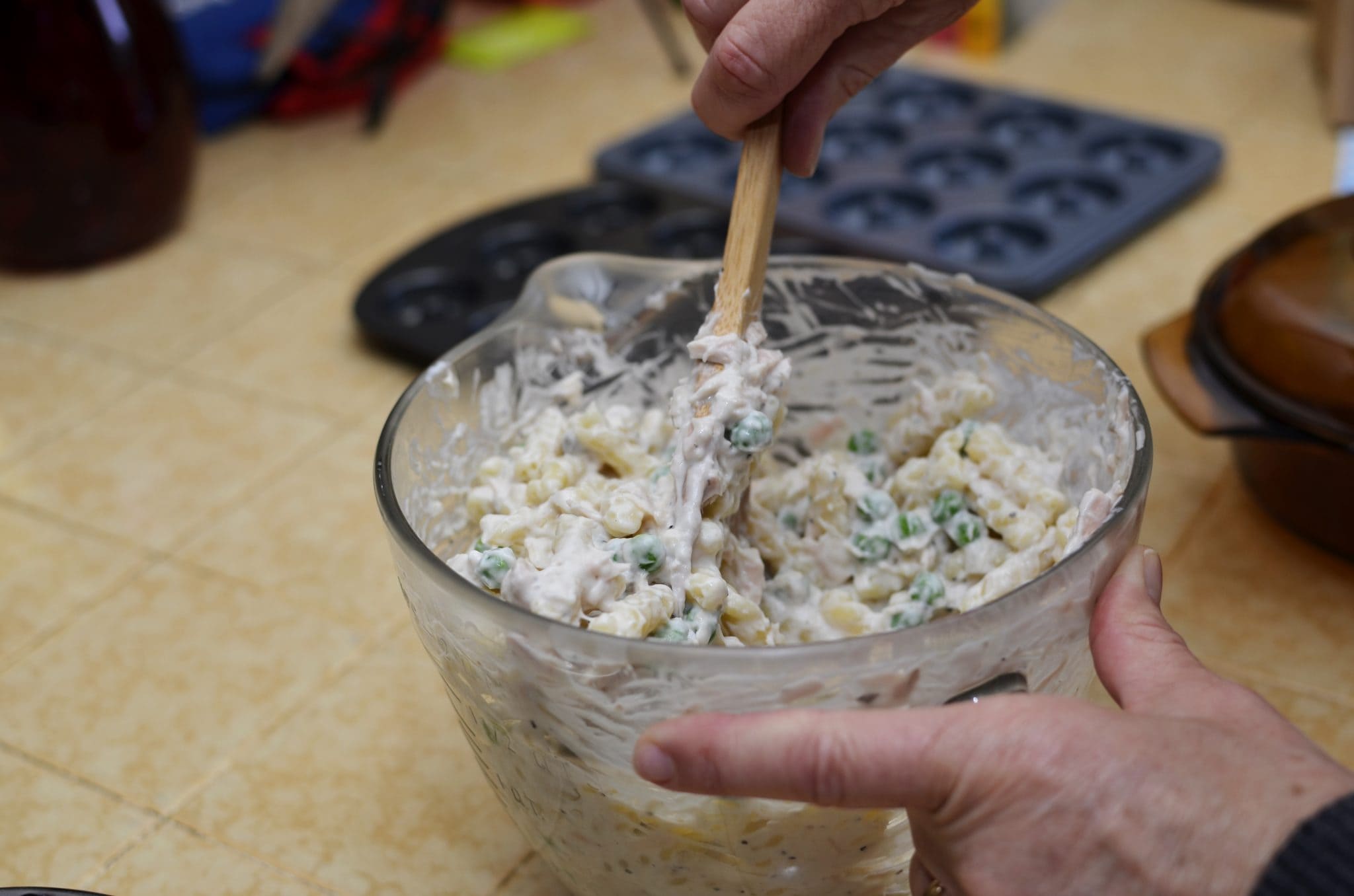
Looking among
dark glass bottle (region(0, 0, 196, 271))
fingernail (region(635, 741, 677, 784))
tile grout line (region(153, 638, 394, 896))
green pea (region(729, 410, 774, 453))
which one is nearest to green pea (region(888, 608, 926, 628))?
green pea (region(729, 410, 774, 453))

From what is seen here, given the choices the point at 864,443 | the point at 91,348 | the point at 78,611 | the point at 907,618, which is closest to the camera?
the point at 907,618

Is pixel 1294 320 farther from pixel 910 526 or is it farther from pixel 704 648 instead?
pixel 704 648

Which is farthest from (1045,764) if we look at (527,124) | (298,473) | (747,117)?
(527,124)

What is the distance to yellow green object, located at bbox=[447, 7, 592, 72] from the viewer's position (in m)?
1.82

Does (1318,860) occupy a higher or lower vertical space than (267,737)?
higher

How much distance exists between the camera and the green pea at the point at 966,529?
0.65 metres

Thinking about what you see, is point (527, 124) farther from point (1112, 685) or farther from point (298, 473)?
point (1112, 685)

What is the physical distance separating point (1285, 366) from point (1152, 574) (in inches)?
A: 12.1

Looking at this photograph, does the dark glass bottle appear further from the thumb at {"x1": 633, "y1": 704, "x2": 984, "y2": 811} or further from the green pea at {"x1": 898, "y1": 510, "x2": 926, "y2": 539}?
the thumb at {"x1": 633, "y1": 704, "x2": 984, "y2": 811}

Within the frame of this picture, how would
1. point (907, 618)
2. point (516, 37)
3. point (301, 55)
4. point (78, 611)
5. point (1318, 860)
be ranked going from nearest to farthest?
1. point (1318, 860)
2. point (907, 618)
3. point (78, 611)
4. point (301, 55)
5. point (516, 37)

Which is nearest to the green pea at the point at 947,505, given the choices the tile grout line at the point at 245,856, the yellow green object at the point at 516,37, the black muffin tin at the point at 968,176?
the tile grout line at the point at 245,856

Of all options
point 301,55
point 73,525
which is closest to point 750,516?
point 73,525

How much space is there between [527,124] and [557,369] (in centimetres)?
97

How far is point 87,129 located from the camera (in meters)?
1.25
